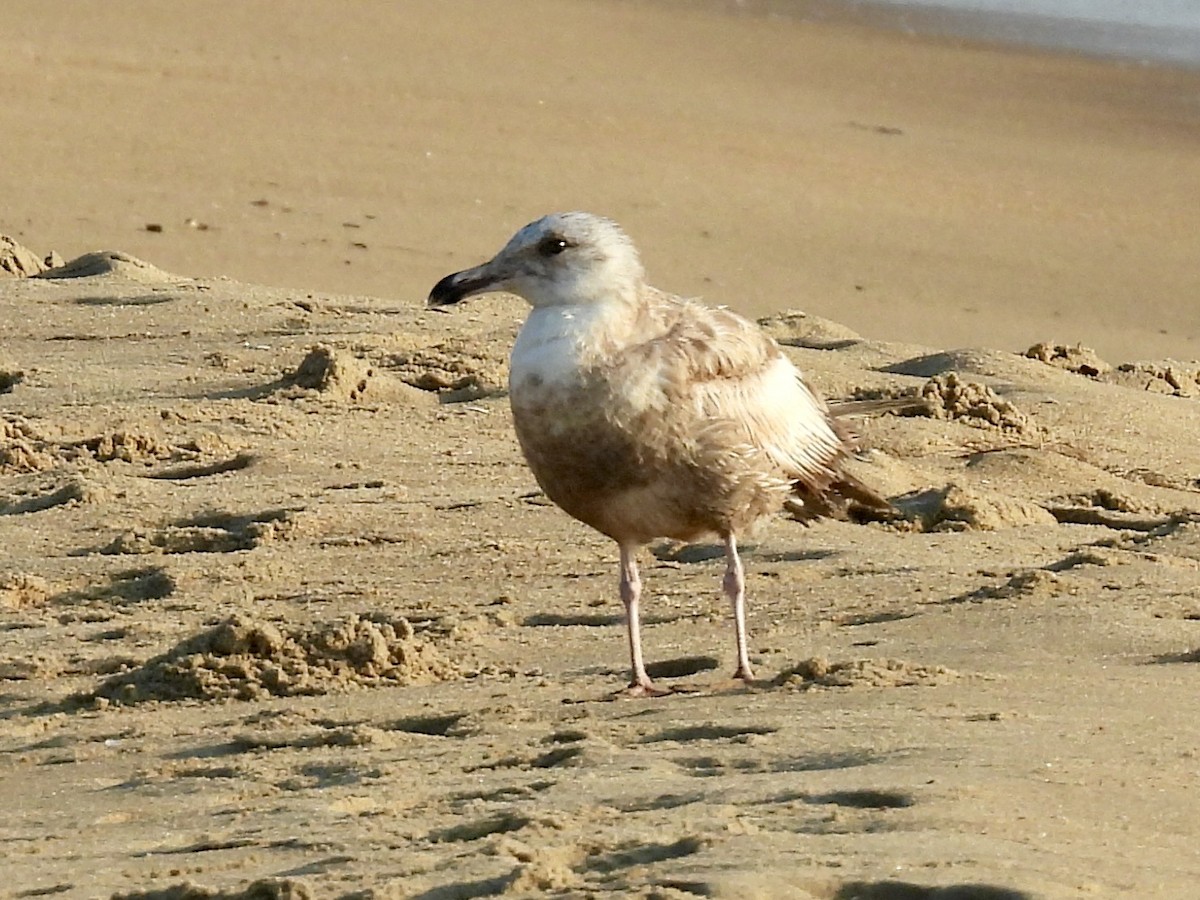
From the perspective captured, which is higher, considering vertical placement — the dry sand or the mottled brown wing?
the mottled brown wing

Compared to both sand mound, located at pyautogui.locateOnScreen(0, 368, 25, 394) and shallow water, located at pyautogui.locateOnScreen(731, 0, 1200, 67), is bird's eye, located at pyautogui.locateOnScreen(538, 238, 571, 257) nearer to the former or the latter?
sand mound, located at pyautogui.locateOnScreen(0, 368, 25, 394)

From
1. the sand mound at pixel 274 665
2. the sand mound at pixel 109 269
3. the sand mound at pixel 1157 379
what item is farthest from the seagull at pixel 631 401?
the sand mound at pixel 109 269

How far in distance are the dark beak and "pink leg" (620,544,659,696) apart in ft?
2.68

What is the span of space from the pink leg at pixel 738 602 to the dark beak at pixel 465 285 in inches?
38.8

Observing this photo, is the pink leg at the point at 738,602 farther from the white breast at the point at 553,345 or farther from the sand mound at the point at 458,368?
the sand mound at the point at 458,368

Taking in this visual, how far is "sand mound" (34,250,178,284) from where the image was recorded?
11484 mm

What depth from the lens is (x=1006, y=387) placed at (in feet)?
31.4

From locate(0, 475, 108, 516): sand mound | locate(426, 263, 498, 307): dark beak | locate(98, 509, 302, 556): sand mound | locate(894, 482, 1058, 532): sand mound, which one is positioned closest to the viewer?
locate(426, 263, 498, 307): dark beak

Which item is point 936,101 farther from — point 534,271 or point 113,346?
point 534,271

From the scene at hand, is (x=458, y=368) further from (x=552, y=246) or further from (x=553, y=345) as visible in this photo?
(x=553, y=345)

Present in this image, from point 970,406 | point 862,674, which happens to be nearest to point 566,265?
point 862,674

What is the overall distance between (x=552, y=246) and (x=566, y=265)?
0.07 meters

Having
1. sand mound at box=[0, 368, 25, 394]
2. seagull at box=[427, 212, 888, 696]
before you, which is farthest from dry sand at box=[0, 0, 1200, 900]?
seagull at box=[427, 212, 888, 696]

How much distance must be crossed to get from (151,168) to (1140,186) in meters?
7.97
